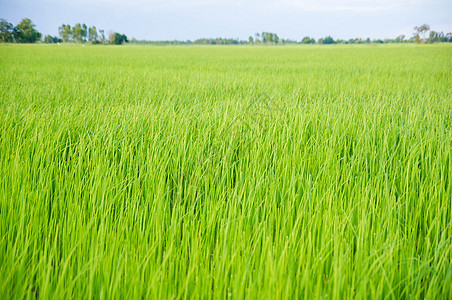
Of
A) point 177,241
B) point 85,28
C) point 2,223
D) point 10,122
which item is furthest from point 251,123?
point 85,28

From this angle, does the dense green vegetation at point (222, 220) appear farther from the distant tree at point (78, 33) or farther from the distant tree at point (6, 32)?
the distant tree at point (78, 33)

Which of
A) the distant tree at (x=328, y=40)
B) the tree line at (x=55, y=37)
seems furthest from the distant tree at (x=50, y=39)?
the distant tree at (x=328, y=40)

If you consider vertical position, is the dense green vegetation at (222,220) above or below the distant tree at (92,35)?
below

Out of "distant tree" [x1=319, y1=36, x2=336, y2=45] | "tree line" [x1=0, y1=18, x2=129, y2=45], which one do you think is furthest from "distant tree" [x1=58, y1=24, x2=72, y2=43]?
"distant tree" [x1=319, y1=36, x2=336, y2=45]

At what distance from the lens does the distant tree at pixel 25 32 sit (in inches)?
1917

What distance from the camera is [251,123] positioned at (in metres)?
1.93

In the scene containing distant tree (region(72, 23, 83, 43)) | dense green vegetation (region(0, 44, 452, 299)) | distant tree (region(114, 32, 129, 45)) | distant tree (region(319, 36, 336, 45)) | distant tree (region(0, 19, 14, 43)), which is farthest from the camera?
distant tree (region(319, 36, 336, 45))

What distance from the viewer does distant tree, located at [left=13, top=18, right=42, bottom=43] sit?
48.7m

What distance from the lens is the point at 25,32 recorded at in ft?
164

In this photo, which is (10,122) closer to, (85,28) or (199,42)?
(85,28)

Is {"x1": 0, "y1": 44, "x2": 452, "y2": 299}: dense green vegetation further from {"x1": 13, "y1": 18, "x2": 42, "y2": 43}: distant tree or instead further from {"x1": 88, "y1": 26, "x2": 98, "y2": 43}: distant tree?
{"x1": 88, "y1": 26, "x2": 98, "y2": 43}: distant tree

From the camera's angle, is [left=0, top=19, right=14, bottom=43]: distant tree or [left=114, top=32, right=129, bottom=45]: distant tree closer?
[left=0, top=19, right=14, bottom=43]: distant tree

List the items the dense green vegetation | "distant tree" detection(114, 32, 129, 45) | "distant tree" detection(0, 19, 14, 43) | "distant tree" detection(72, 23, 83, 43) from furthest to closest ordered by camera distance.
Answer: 1. "distant tree" detection(72, 23, 83, 43)
2. "distant tree" detection(114, 32, 129, 45)
3. "distant tree" detection(0, 19, 14, 43)
4. the dense green vegetation

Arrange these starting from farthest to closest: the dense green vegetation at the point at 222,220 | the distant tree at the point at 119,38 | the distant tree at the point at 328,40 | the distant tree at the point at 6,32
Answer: the distant tree at the point at 328,40
the distant tree at the point at 119,38
the distant tree at the point at 6,32
the dense green vegetation at the point at 222,220
